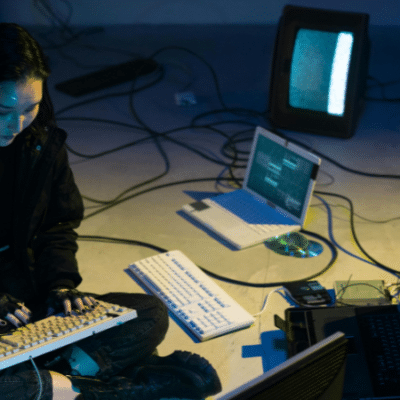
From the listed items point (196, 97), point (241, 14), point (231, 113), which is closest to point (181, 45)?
point (241, 14)

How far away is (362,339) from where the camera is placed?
69.4 inches

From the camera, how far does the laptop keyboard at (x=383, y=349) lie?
1.61 m

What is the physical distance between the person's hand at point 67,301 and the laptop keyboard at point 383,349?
77 centimetres

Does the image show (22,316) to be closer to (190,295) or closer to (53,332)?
(53,332)

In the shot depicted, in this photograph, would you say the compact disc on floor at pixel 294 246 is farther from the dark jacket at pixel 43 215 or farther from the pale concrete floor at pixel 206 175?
the dark jacket at pixel 43 215

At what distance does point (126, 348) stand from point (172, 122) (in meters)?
2.05

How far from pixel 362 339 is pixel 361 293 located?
13.6 inches

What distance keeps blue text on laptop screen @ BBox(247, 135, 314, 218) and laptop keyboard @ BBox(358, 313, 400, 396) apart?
0.75 m

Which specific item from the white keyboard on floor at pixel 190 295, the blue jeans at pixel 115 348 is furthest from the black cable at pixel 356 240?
the blue jeans at pixel 115 348

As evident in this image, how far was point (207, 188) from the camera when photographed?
2930 mm

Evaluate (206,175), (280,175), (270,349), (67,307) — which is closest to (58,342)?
(67,307)

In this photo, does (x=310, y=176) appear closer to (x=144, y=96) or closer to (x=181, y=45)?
(x=144, y=96)

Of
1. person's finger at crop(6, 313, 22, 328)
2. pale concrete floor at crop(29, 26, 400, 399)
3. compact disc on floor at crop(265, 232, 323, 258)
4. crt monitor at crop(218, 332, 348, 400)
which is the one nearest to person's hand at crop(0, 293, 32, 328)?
person's finger at crop(6, 313, 22, 328)

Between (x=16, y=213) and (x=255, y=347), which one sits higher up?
(x=16, y=213)
